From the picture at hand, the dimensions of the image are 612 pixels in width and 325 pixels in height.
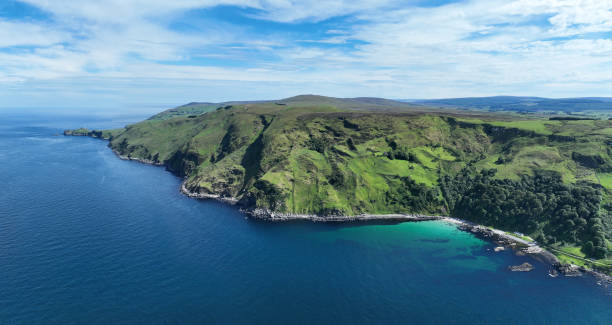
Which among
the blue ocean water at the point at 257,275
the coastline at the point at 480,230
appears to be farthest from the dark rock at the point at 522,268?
the coastline at the point at 480,230

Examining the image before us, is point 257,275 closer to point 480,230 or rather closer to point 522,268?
point 522,268

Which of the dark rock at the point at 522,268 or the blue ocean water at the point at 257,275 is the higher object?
the blue ocean water at the point at 257,275

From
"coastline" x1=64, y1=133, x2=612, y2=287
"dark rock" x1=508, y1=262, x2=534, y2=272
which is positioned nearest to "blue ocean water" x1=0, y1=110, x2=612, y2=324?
"dark rock" x1=508, y1=262, x2=534, y2=272

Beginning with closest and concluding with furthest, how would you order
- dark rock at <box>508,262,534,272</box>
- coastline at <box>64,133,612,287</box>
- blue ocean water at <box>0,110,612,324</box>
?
blue ocean water at <box>0,110,612,324</box> → coastline at <box>64,133,612,287</box> → dark rock at <box>508,262,534,272</box>

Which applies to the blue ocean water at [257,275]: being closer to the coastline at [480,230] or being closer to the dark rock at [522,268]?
the dark rock at [522,268]

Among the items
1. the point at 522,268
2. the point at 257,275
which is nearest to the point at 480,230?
the point at 522,268

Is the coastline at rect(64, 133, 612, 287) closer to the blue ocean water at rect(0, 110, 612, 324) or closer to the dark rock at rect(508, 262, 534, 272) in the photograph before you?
the blue ocean water at rect(0, 110, 612, 324)

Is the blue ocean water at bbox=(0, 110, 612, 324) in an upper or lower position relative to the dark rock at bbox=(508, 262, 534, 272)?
upper

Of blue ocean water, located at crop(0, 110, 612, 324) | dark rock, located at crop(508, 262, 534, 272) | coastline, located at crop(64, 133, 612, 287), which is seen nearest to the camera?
blue ocean water, located at crop(0, 110, 612, 324)

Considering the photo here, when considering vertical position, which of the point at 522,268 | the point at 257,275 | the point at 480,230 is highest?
the point at 257,275
